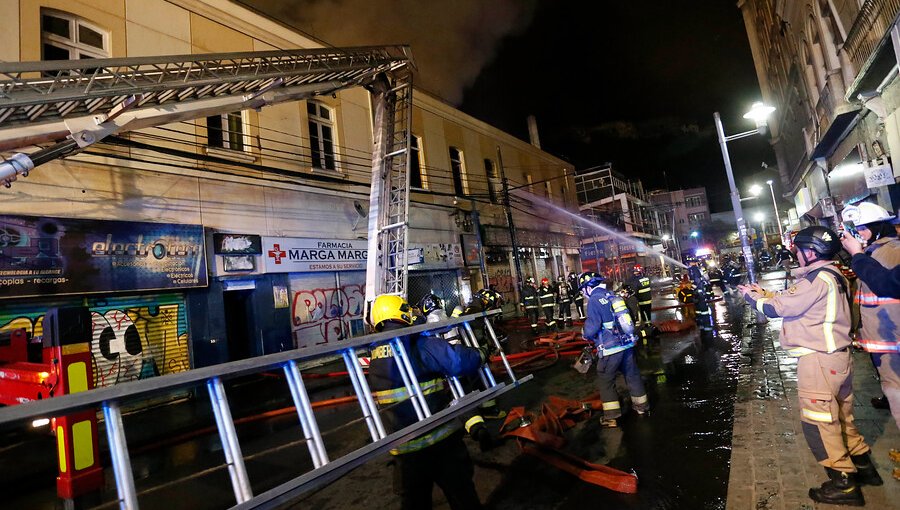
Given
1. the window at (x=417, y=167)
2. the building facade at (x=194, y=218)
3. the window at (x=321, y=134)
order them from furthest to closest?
the window at (x=417, y=167), the window at (x=321, y=134), the building facade at (x=194, y=218)

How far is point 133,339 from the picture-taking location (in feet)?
29.4

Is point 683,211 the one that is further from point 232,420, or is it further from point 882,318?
point 232,420

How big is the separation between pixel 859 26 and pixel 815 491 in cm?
1131

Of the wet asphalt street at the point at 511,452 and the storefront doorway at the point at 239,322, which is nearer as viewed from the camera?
the wet asphalt street at the point at 511,452

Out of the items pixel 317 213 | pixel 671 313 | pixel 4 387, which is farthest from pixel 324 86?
pixel 671 313

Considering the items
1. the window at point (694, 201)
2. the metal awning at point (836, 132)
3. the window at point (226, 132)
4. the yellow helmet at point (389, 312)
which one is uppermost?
the window at point (694, 201)

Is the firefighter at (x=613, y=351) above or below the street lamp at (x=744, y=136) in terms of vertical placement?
below

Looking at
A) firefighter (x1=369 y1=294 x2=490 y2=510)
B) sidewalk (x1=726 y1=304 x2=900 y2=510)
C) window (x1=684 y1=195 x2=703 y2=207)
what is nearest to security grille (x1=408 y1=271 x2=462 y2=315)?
sidewalk (x1=726 y1=304 x2=900 y2=510)

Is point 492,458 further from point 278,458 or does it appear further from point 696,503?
point 278,458

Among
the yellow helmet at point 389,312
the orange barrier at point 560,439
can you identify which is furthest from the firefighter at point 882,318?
the yellow helmet at point 389,312

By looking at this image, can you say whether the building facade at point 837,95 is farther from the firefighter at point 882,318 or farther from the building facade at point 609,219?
the building facade at point 609,219

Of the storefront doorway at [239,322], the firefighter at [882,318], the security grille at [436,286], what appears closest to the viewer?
the firefighter at [882,318]

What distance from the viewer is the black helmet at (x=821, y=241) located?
2.96 meters

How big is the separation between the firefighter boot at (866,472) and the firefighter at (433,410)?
8.99 feet
